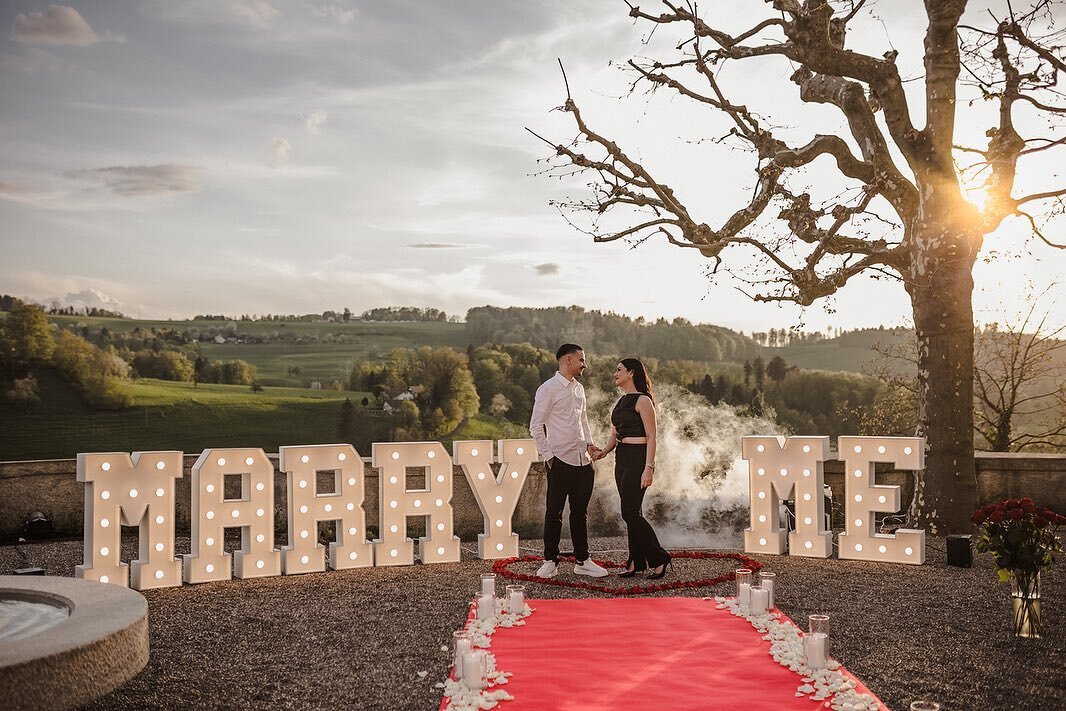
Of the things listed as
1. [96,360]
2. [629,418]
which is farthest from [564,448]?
[96,360]

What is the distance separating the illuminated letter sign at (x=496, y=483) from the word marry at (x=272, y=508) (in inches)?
0.4

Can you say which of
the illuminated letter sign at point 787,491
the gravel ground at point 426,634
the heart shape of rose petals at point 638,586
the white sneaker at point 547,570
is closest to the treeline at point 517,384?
the illuminated letter sign at point 787,491

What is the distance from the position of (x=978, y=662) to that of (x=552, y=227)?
14.5 meters

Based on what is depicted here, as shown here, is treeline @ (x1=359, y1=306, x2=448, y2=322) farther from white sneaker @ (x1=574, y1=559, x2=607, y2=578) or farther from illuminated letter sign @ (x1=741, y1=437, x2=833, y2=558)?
white sneaker @ (x1=574, y1=559, x2=607, y2=578)

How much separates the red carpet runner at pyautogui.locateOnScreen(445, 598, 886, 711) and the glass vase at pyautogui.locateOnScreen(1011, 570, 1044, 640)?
1821 mm

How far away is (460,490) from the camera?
11.2 meters

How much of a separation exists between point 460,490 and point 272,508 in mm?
3387

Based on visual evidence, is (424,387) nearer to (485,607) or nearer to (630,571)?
(630,571)

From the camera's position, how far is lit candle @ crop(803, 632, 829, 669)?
504 cm

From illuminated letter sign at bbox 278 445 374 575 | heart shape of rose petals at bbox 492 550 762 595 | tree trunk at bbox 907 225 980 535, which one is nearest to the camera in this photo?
heart shape of rose petals at bbox 492 550 762 595

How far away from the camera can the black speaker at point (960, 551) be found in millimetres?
8680

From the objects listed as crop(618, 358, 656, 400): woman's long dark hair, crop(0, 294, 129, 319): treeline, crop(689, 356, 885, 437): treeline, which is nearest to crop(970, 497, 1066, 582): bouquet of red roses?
crop(618, 358, 656, 400): woman's long dark hair

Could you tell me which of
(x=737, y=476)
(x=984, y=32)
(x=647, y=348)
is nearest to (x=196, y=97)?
(x=647, y=348)

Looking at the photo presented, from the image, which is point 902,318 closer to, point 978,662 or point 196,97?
point 978,662
